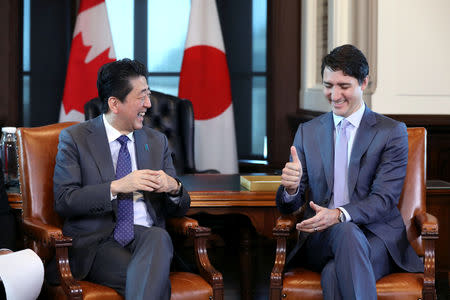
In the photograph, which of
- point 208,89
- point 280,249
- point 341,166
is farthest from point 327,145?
point 208,89

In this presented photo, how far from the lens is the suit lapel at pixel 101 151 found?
2.99 m

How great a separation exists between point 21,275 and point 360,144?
1.45m

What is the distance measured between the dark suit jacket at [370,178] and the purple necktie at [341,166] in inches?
1.0

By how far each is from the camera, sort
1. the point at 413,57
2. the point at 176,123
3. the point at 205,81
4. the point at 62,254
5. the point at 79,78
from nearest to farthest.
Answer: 1. the point at 62,254
2. the point at 413,57
3. the point at 176,123
4. the point at 79,78
5. the point at 205,81

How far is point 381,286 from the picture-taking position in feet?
9.08

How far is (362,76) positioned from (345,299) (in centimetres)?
93

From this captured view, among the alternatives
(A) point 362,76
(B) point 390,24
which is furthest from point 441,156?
(A) point 362,76

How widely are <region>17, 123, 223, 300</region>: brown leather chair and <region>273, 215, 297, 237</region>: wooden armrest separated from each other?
0.28 meters

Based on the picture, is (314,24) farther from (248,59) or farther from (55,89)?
(55,89)

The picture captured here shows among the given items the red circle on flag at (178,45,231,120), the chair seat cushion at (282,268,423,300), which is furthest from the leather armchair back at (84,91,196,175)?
the chair seat cushion at (282,268,423,300)

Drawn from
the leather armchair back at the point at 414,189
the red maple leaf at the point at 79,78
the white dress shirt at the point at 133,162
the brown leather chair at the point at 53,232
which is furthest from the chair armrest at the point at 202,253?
the red maple leaf at the point at 79,78

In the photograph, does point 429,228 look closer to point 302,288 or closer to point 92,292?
point 302,288

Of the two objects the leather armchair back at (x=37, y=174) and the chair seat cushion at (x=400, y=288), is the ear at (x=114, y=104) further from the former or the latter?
the chair seat cushion at (x=400, y=288)

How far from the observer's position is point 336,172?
3.08 meters
